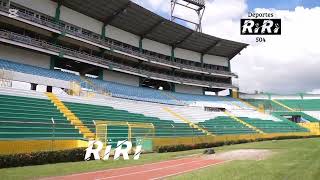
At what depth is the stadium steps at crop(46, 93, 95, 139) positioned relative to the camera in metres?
21.6

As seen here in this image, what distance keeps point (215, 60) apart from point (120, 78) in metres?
21.8

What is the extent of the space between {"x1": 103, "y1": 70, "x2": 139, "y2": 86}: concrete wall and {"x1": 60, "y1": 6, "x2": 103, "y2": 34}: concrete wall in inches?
210

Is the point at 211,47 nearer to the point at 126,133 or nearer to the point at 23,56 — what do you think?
the point at 23,56

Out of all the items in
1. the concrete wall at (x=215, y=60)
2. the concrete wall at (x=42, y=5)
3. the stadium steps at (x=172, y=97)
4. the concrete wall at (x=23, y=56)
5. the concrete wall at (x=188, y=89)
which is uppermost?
the concrete wall at (x=42, y=5)

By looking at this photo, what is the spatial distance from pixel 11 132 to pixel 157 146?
1020 cm

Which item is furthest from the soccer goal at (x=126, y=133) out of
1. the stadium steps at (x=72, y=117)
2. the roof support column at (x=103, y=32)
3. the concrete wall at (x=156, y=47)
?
the concrete wall at (x=156, y=47)

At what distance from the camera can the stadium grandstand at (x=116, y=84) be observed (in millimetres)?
21625

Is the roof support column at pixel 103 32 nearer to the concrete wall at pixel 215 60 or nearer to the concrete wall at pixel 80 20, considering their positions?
the concrete wall at pixel 80 20

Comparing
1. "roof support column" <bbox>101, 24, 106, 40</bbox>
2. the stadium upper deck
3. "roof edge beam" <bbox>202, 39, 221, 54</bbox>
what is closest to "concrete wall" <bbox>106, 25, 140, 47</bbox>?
the stadium upper deck

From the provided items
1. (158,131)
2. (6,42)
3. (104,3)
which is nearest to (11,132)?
(158,131)

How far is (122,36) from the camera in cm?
4688

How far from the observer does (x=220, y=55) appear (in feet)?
206

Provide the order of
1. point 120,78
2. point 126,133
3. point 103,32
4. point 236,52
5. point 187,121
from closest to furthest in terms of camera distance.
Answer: point 126,133
point 187,121
point 103,32
point 120,78
point 236,52

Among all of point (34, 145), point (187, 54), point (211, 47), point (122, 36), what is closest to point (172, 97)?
point (122, 36)
